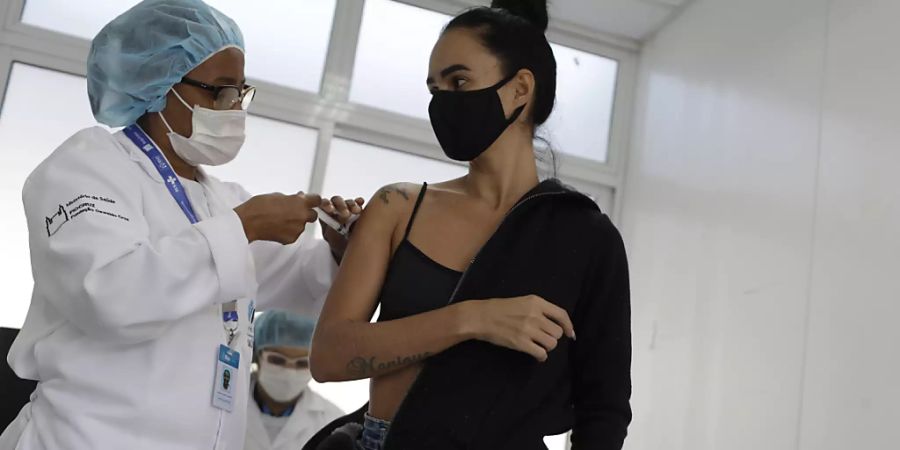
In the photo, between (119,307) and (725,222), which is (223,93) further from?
(725,222)

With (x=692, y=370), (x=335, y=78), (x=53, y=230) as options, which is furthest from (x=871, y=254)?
(x=335, y=78)

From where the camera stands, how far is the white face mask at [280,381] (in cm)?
358

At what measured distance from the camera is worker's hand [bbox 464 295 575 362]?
1.20m

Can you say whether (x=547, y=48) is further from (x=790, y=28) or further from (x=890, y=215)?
(x=790, y=28)

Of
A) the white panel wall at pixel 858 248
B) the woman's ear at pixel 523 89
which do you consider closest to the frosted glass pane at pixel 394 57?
the white panel wall at pixel 858 248

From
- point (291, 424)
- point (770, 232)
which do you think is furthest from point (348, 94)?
point (770, 232)

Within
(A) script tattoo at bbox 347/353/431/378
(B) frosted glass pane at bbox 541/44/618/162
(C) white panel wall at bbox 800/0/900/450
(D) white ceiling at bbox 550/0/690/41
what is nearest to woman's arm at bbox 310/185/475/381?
(A) script tattoo at bbox 347/353/431/378

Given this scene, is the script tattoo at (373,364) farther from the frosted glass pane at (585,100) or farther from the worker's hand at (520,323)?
the frosted glass pane at (585,100)

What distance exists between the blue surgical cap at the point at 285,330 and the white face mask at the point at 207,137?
6.23 ft

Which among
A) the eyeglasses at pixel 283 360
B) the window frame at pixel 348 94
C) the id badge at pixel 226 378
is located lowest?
the eyeglasses at pixel 283 360

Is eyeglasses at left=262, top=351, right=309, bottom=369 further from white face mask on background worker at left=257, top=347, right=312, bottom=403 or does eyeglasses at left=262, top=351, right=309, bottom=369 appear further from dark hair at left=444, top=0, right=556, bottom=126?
dark hair at left=444, top=0, right=556, bottom=126

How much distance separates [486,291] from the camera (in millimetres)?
1285

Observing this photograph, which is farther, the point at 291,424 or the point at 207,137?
the point at 291,424

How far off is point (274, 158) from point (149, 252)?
8.58ft
